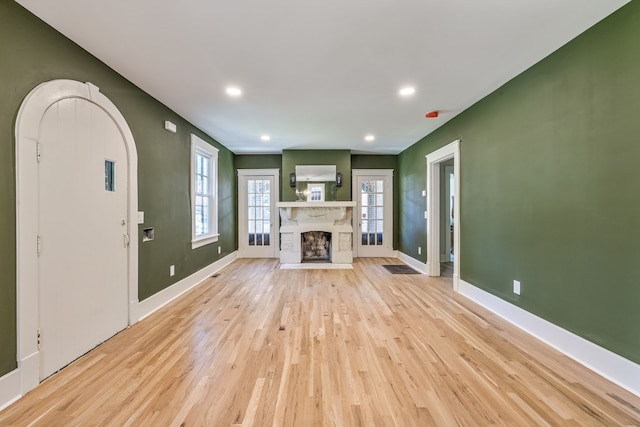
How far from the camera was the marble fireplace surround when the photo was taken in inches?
217

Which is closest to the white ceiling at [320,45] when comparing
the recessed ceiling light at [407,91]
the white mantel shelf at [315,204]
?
the recessed ceiling light at [407,91]

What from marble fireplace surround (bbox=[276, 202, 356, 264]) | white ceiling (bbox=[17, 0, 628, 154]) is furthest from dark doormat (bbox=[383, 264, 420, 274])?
white ceiling (bbox=[17, 0, 628, 154])

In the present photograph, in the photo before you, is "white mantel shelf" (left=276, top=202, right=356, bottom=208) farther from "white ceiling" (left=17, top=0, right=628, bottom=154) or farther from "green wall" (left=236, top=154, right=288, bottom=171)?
"white ceiling" (left=17, top=0, right=628, bottom=154)

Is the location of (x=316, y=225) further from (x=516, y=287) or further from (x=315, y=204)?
(x=516, y=287)

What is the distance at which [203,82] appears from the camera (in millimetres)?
2635

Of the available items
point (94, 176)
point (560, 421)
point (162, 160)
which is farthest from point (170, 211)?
point (560, 421)

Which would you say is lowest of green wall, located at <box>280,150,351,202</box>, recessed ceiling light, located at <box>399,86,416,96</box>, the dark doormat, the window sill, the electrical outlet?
the dark doormat

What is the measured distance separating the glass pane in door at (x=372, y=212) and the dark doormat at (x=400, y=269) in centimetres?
104

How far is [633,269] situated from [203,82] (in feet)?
12.1

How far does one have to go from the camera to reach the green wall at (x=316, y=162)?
18.6ft

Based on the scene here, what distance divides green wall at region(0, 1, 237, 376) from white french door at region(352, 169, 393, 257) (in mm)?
3009

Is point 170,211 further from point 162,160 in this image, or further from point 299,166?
point 299,166

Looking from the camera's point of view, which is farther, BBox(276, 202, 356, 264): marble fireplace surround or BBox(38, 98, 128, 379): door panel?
BBox(276, 202, 356, 264): marble fireplace surround

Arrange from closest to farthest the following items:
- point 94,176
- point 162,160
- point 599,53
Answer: point 599,53
point 94,176
point 162,160
